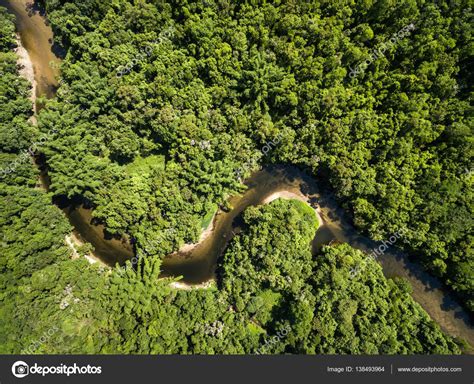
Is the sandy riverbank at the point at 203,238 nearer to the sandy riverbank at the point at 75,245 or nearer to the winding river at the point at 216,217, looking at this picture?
the winding river at the point at 216,217

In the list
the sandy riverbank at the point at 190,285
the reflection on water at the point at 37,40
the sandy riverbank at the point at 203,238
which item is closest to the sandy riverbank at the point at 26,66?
the reflection on water at the point at 37,40

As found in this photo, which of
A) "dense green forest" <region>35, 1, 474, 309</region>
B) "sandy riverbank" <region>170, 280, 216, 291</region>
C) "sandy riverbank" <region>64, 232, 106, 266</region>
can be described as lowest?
"sandy riverbank" <region>170, 280, 216, 291</region>

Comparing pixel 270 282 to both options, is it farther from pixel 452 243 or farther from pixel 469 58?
pixel 469 58

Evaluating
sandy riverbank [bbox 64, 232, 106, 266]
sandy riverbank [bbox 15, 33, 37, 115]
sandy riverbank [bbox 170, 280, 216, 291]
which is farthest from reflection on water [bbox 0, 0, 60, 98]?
sandy riverbank [bbox 170, 280, 216, 291]

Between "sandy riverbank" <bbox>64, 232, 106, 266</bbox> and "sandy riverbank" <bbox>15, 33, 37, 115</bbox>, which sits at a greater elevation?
"sandy riverbank" <bbox>15, 33, 37, 115</bbox>

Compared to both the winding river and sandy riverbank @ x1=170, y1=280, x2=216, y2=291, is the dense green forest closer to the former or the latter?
the winding river

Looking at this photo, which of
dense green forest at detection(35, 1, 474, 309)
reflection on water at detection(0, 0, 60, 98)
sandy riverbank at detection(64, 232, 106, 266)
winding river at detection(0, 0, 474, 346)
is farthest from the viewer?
reflection on water at detection(0, 0, 60, 98)

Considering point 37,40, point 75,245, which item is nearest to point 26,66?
point 37,40

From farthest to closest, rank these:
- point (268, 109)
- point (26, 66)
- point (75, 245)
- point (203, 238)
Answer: point (203, 238) < point (26, 66) < point (75, 245) < point (268, 109)

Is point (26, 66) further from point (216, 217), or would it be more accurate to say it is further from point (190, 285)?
point (190, 285)

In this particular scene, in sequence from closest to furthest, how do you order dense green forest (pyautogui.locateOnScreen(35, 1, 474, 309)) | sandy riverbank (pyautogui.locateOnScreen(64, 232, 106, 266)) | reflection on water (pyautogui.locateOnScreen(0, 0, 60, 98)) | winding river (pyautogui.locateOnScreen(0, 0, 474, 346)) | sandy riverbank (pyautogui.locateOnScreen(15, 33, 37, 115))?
dense green forest (pyautogui.locateOnScreen(35, 1, 474, 309)), sandy riverbank (pyautogui.locateOnScreen(64, 232, 106, 266)), sandy riverbank (pyautogui.locateOnScreen(15, 33, 37, 115)), winding river (pyautogui.locateOnScreen(0, 0, 474, 346)), reflection on water (pyautogui.locateOnScreen(0, 0, 60, 98))

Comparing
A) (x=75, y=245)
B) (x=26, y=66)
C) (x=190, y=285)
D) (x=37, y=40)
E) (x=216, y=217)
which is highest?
(x=37, y=40)
